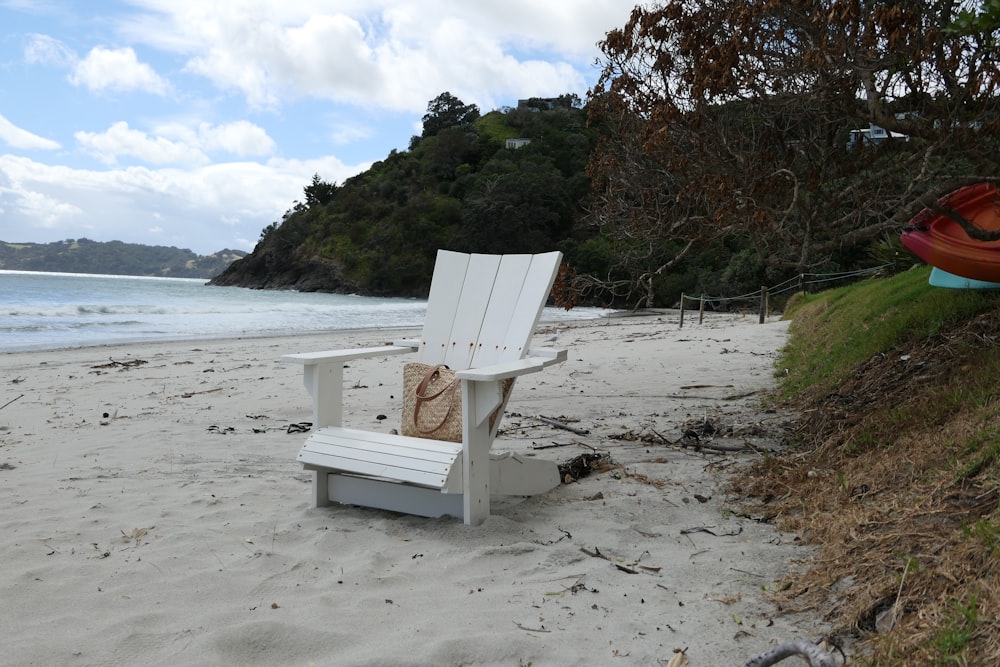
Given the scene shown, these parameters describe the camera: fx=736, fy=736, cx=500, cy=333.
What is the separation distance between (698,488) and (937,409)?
1101 millimetres

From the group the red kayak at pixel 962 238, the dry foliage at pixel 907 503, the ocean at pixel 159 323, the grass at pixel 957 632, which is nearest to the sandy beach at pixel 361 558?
the dry foliage at pixel 907 503

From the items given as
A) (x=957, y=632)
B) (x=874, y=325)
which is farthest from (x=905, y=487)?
(x=874, y=325)

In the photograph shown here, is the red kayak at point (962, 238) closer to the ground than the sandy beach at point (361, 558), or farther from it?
farther from it

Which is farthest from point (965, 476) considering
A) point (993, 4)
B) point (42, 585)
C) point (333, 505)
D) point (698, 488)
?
point (42, 585)

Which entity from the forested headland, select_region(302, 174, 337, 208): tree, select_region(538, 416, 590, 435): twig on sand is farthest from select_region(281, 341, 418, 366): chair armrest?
select_region(302, 174, 337, 208): tree

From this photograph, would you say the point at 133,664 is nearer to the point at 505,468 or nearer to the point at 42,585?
the point at 42,585

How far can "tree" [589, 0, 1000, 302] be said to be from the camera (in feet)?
11.3

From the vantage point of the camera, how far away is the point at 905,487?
Result: 266 centimetres

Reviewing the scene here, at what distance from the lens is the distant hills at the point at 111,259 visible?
265 ft

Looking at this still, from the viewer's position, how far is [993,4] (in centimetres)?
Result: 247

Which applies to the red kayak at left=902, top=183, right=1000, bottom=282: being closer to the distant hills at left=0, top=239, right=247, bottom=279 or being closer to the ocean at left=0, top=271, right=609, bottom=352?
the ocean at left=0, top=271, right=609, bottom=352

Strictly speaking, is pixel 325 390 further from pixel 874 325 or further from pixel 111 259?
pixel 111 259

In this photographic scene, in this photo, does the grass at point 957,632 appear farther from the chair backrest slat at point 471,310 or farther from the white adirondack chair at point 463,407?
the chair backrest slat at point 471,310

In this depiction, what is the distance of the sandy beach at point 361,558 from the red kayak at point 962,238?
4.81 feet
